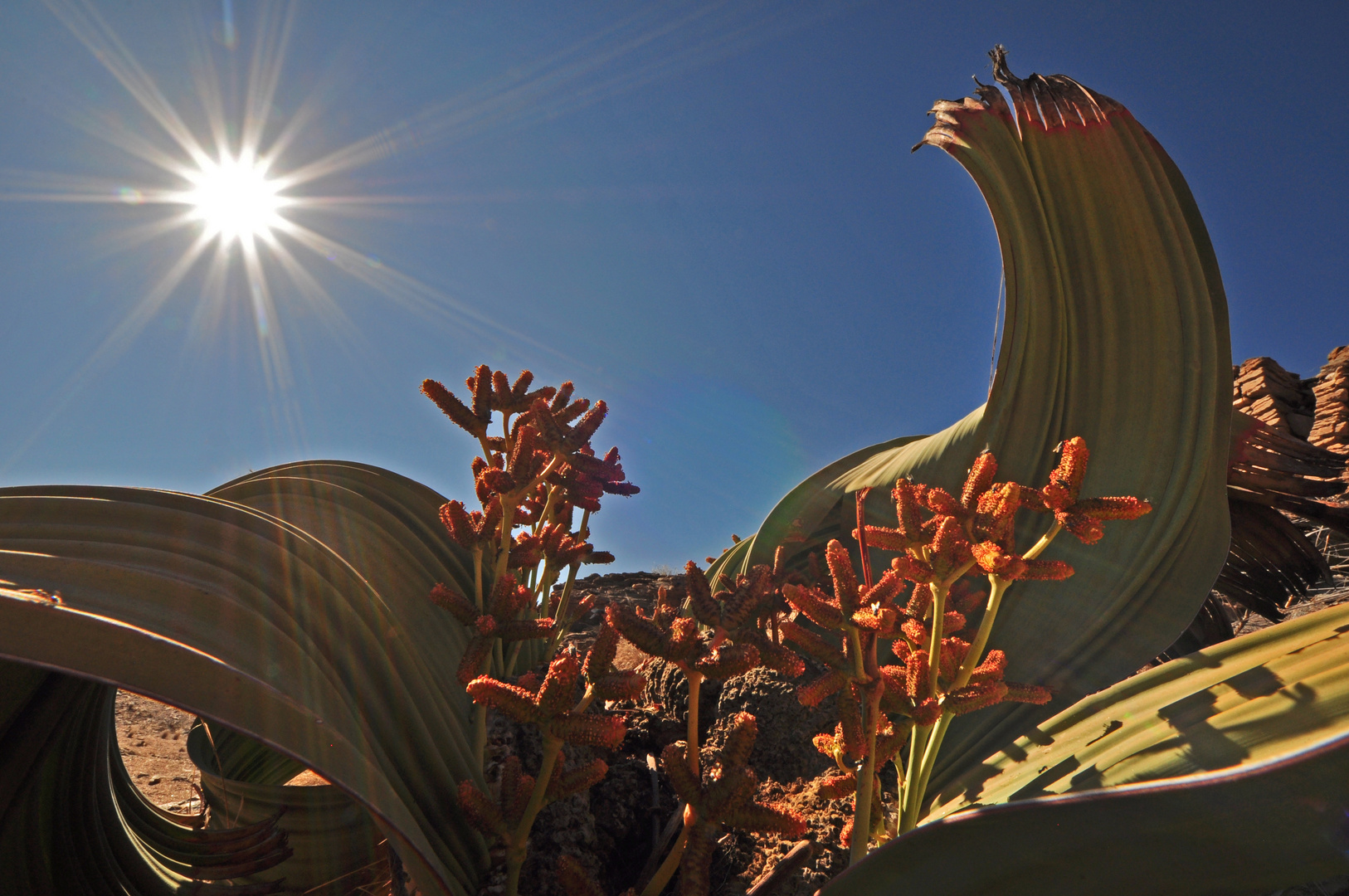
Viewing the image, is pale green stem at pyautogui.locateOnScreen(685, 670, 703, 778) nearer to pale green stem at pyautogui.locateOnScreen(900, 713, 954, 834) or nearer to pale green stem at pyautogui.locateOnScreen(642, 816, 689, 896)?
pale green stem at pyautogui.locateOnScreen(642, 816, 689, 896)

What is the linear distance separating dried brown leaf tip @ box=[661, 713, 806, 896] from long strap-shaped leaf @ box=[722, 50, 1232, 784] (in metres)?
0.77

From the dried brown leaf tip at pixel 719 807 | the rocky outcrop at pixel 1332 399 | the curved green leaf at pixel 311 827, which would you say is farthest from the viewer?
the rocky outcrop at pixel 1332 399

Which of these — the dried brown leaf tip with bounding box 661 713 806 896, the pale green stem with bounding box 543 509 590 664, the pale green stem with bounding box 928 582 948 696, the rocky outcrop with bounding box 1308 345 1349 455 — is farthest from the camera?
the rocky outcrop with bounding box 1308 345 1349 455

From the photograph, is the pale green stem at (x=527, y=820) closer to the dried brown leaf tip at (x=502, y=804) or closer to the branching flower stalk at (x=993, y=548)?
the dried brown leaf tip at (x=502, y=804)

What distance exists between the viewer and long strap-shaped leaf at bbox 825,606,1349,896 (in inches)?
13.7

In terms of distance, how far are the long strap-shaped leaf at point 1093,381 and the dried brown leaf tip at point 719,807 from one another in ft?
2.54

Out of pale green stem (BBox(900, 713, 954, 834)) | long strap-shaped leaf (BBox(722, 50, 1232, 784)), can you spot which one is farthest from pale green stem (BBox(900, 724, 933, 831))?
long strap-shaped leaf (BBox(722, 50, 1232, 784))

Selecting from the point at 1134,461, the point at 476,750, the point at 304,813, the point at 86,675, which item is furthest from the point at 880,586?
the point at 1134,461

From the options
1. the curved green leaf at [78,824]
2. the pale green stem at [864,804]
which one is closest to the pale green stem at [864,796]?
the pale green stem at [864,804]

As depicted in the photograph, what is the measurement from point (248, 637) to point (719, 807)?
392 millimetres

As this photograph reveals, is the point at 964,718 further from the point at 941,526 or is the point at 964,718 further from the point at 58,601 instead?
the point at 58,601

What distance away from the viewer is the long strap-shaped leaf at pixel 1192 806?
1.14 feet

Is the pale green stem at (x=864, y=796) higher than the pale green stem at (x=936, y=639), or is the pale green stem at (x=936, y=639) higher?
the pale green stem at (x=936, y=639)

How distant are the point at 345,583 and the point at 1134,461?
143 cm
